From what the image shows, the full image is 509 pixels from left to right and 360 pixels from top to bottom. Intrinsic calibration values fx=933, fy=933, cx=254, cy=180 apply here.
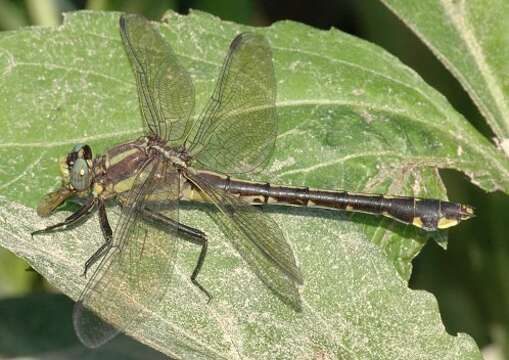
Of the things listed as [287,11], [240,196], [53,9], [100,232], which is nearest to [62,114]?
[100,232]

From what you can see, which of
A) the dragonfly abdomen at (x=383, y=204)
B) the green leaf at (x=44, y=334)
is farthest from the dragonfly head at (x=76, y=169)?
the green leaf at (x=44, y=334)

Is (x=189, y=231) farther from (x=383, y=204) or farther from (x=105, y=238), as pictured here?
(x=383, y=204)

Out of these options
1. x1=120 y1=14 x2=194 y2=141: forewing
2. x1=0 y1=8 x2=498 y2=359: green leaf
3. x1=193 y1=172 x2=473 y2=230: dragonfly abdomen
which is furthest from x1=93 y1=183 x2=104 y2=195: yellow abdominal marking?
x1=193 y1=172 x2=473 y2=230: dragonfly abdomen

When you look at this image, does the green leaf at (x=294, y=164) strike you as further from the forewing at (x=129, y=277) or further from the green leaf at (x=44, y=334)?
the green leaf at (x=44, y=334)

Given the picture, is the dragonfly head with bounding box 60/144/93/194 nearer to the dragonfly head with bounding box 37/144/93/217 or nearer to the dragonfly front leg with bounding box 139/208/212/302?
the dragonfly head with bounding box 37/144/93/217

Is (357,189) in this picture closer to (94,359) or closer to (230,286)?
(230,286)

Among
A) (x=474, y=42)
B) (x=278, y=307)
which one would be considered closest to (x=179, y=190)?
(x=278, y=307)
